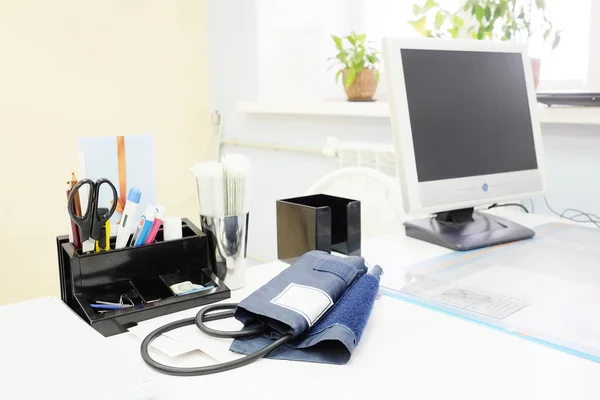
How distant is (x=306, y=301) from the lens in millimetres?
687

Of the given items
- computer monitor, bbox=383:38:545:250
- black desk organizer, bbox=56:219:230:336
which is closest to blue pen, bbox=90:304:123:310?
black desk organizer, bbox=56:219:230:336

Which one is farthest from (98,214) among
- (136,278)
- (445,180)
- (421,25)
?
(421,25)

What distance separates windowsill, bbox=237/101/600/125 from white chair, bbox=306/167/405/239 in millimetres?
327

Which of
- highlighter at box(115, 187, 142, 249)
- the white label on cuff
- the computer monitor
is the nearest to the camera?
the white label on cuff

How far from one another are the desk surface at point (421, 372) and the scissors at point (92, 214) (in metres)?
0.15

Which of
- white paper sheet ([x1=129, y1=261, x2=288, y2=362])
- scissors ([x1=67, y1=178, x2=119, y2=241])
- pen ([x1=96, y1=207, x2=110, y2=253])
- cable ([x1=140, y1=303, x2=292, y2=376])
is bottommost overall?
white paper sheet ([x1=129, y1=261, x2=288, y2=362])

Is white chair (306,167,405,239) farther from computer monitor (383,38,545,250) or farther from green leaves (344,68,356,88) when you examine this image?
green leaves (344,68,356,88)

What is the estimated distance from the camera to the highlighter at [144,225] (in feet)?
2.60

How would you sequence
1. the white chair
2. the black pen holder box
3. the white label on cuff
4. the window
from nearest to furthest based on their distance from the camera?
1. the white label on cuff
2. the black pen holder box
3. the white chair
4. the window

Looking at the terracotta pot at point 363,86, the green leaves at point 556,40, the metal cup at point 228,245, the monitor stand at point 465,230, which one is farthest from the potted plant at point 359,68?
the metal cup at point 228,245

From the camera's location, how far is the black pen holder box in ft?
3.12

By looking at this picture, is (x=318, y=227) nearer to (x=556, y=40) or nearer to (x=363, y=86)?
(x=556, y=40)

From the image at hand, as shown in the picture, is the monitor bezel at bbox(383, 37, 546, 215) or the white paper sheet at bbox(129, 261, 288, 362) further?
the monitor bezel at bbox(383, 37, 546, 215)

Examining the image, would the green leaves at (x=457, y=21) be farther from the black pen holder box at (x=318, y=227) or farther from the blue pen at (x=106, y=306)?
the blue pen at (x=106, y=306)
